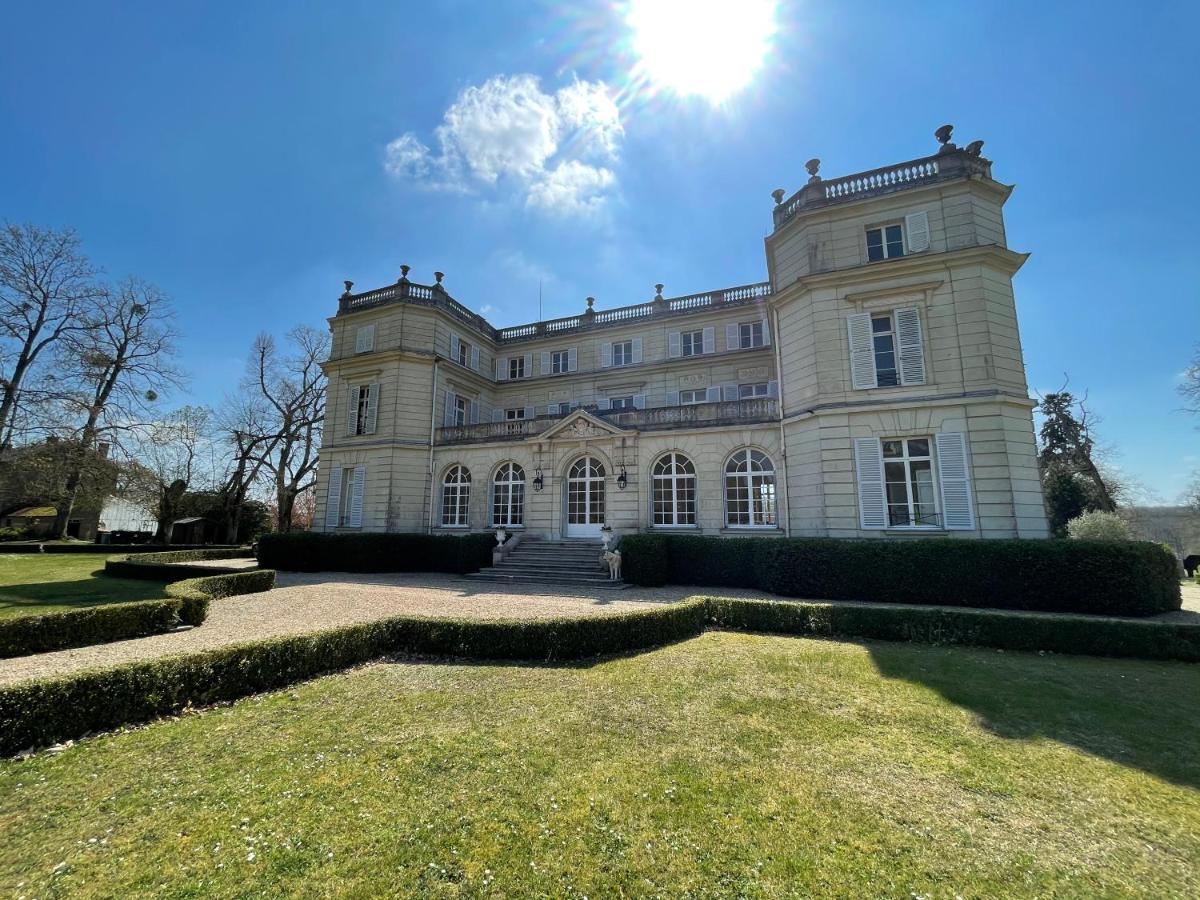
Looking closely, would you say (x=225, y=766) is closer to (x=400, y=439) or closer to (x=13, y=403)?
(x=400, y=439)

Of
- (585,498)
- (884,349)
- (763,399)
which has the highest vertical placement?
(884,349)

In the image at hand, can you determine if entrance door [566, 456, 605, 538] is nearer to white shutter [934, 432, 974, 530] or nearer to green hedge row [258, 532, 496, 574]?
green hedge row [258, 532, 496, 574]

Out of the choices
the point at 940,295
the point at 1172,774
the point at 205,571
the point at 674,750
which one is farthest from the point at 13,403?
the point at 940,295

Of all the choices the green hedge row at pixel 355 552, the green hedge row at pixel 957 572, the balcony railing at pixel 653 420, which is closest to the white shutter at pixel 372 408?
the balcony railing at pixel 653 420

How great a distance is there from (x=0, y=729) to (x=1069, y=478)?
38109 mm

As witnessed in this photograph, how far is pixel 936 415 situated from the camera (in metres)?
14.2

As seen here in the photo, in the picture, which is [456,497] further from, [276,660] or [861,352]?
[861,352]

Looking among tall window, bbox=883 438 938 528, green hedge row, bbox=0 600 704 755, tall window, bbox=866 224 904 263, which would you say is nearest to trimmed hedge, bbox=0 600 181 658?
green hedge row, bbox=0 600 704 755

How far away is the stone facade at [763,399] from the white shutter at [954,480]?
0.15ft

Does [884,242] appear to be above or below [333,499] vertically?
above

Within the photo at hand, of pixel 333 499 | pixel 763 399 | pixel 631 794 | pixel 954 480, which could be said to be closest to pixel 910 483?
pixel 954 480

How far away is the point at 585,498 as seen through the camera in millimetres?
19906

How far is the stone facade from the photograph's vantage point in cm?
1422

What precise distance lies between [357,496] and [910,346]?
22.3 metres
